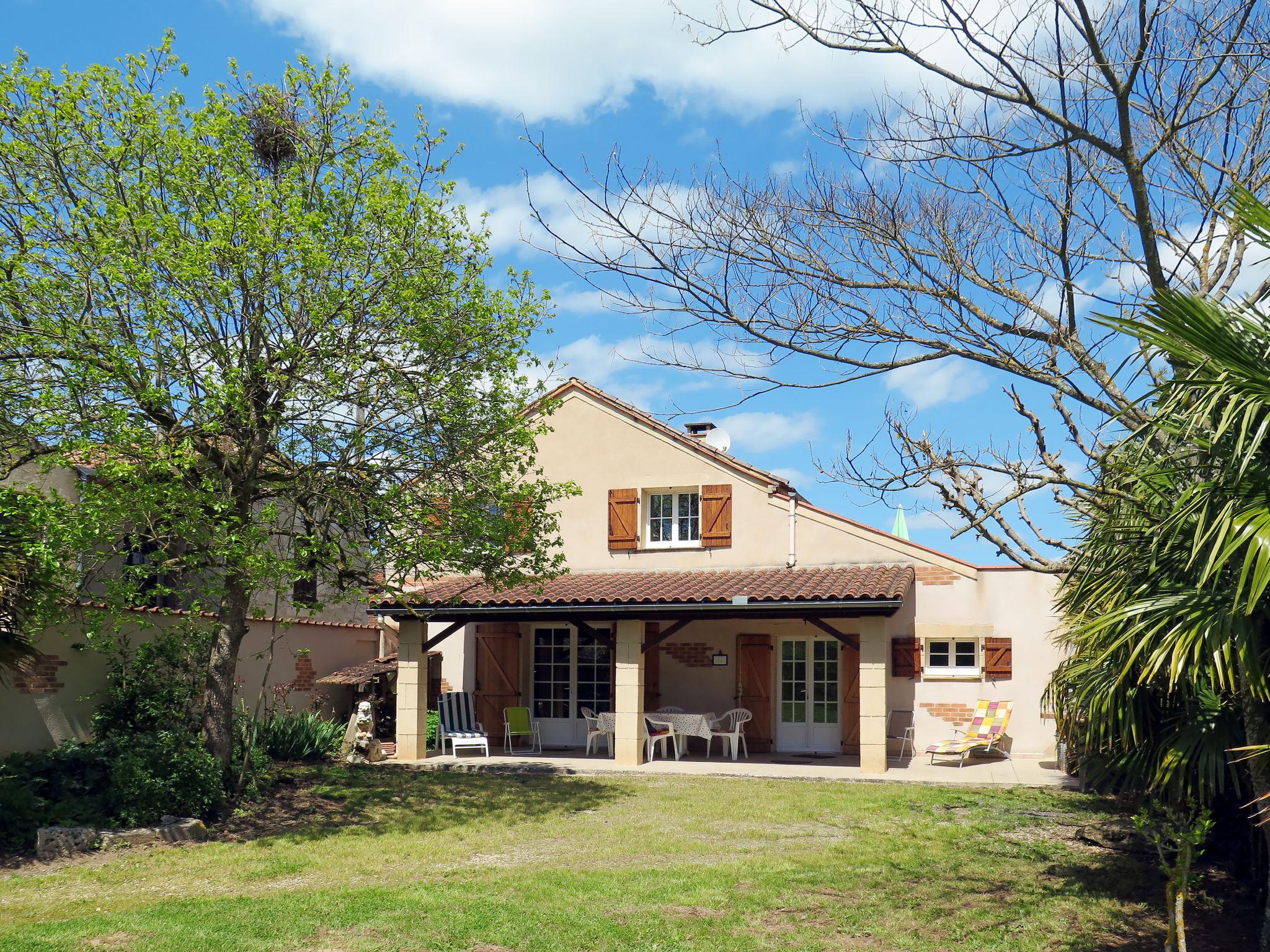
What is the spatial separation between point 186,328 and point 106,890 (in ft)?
17.3

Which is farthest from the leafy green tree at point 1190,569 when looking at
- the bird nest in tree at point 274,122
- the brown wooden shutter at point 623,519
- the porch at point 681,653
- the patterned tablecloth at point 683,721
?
the brown wooden shutter at point 623,519

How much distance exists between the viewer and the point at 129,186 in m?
10.5

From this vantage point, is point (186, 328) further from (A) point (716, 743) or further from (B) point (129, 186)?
(A) point (716, 743)

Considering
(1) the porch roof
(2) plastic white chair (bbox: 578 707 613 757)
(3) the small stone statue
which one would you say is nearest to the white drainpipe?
(1) the porch roof

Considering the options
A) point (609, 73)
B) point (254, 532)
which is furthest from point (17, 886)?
point (609, 73)

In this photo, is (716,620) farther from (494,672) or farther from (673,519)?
(494,672)

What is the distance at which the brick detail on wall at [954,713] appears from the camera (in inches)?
647

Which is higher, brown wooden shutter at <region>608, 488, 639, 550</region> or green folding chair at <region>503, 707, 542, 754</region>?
brown wooden shutter at <region>608, 488, 639, 550</region>

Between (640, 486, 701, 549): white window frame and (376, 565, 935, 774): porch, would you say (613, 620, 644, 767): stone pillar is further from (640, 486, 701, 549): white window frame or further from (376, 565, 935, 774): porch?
(640, 486, 701, 549): white window frame

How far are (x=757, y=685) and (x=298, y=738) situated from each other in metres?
7.23

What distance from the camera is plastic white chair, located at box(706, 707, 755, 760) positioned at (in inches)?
642

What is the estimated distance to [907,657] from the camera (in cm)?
1661

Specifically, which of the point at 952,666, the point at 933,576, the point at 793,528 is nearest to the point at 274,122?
the point at 793,528

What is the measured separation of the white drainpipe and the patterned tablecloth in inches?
111
